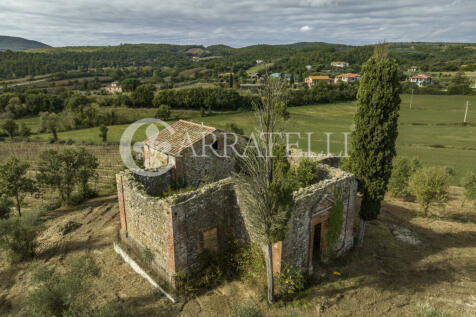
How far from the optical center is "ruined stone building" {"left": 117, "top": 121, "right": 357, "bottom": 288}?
38.3 feet

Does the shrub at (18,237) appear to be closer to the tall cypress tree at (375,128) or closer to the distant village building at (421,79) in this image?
the tall cypress tree at (375,128)

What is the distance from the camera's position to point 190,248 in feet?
39.8

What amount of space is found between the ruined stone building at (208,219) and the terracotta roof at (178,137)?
397 mm

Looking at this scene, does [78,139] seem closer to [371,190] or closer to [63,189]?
[63,189]

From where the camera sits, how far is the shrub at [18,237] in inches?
587

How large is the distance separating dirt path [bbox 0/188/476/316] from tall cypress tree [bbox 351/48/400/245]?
286 centimetres

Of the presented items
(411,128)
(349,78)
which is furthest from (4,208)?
(349,78)

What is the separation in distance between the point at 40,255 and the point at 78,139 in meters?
38.1

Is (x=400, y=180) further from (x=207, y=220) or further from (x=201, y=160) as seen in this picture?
(x=207, y=220)

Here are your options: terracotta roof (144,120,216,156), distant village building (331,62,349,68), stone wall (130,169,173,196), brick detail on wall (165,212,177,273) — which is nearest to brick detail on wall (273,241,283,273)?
brick detail on wall (165,212,177,273)

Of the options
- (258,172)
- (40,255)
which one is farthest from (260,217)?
(40,255)

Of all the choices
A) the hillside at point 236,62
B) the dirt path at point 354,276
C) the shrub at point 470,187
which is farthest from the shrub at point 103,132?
the hillside at point 236,62

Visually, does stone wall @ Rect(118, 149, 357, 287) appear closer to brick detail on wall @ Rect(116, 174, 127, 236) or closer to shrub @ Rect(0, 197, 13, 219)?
brick detail on wall @ Rect(116, 174, 127, 236)

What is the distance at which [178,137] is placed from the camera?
1761cm
